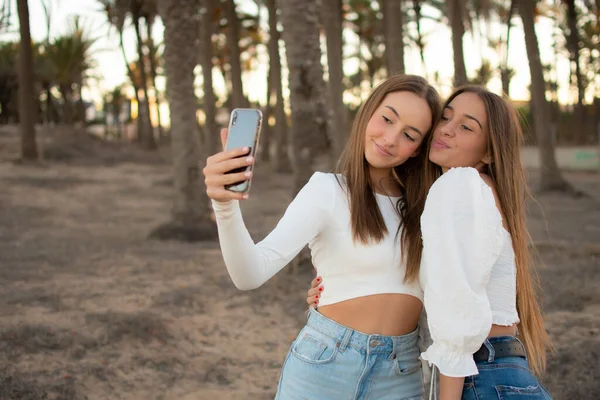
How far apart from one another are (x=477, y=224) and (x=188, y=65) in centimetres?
956

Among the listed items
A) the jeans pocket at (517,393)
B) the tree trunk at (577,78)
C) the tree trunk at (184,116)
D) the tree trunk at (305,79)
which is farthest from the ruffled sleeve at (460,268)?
the tree trunk at (577,78)

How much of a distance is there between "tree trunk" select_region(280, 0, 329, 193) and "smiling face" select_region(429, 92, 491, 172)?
5794 mm

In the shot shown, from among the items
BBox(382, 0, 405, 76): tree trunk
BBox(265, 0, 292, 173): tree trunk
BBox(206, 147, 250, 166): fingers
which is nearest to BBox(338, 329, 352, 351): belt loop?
BBox(206, 147, 250, 166): fingers

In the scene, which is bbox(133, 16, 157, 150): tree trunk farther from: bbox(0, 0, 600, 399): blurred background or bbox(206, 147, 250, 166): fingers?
bbox(206, 147, 250, 166): fingers

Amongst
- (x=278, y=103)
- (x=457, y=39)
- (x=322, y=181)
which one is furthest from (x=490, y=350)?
(x=278, y=103)

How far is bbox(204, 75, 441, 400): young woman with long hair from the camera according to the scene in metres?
2.15

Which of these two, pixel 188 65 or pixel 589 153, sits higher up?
pixel 188 65

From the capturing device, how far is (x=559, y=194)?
695 inches

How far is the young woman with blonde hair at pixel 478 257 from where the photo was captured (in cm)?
188

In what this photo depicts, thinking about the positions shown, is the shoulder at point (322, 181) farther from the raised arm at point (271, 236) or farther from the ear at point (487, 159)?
the ear at point (487, 159)

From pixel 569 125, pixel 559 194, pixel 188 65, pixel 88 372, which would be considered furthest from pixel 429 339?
pixel 569 125

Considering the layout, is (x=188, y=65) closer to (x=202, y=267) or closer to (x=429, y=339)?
(x=202, y=267)

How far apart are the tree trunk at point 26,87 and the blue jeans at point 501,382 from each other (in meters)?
18.0

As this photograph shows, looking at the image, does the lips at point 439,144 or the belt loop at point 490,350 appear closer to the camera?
the belt loop at point 490,350
